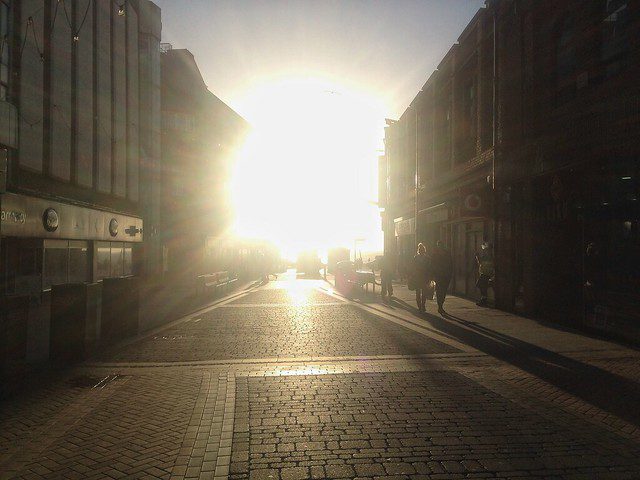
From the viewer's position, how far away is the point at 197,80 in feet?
157

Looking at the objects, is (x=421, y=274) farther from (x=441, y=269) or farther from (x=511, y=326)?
(x=511, y=326)

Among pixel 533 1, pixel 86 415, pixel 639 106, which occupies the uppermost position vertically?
pixel 533 1

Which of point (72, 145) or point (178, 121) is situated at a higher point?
point (178, 121)

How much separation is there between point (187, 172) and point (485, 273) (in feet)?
110

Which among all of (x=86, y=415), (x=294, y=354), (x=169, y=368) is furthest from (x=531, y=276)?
(x=86, y=415)

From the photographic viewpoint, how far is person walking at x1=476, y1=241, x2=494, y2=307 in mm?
16688

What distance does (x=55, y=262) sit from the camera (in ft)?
66.4

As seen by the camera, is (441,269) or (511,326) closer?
(511,326)

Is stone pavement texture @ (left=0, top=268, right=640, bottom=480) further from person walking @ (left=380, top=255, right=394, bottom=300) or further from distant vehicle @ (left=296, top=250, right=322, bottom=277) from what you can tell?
distant vehicle @ (left=296, top=250, right=322, bottom=277)

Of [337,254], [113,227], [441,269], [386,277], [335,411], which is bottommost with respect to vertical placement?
[335,411]

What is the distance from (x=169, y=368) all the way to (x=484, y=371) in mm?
4188

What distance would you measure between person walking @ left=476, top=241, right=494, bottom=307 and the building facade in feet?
1.28

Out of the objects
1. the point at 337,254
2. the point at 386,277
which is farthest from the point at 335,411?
the point at 337,254

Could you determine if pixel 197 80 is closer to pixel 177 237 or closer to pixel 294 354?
pixel 177 237
